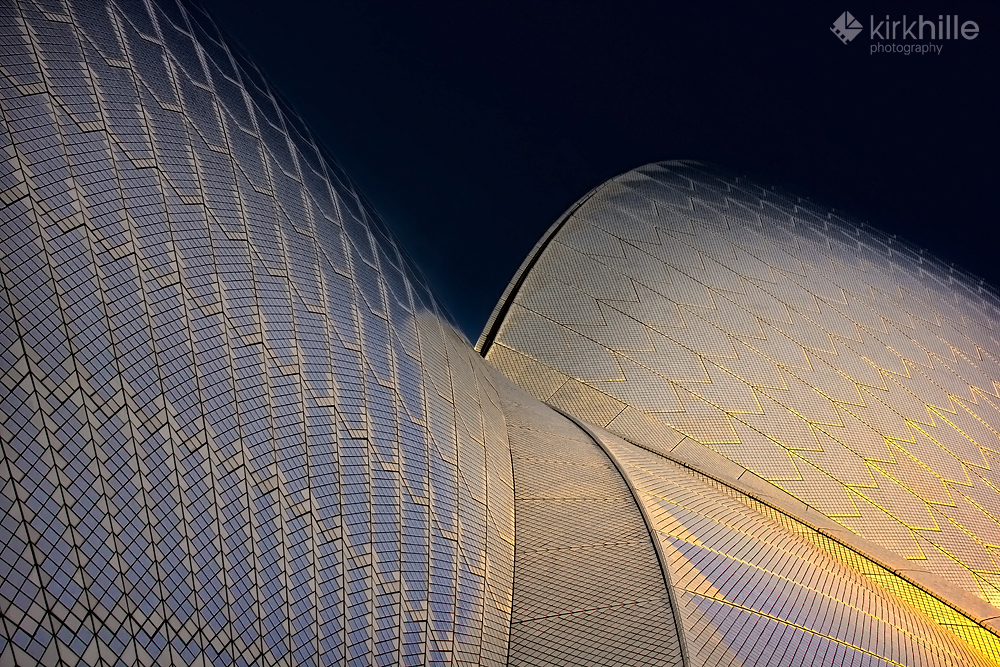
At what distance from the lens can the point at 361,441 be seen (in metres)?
8.95

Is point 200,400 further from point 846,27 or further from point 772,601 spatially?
point 846,27

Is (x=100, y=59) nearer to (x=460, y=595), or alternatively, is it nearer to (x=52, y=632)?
(x=52, y=632)

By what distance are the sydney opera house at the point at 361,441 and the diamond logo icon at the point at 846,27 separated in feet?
64.4

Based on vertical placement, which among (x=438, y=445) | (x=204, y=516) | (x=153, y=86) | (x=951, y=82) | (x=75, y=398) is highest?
(x=951, y=82)

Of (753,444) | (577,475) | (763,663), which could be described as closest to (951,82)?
(753,444)

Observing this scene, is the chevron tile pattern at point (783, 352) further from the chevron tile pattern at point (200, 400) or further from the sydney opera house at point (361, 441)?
the chevron tile pattern at point (200, 400)

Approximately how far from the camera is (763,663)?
8.56 m

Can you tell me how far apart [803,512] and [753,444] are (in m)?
1.85

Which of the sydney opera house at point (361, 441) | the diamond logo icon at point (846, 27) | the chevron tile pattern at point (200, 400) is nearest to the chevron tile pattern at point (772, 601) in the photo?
the sydney opera house at point (361, 441)

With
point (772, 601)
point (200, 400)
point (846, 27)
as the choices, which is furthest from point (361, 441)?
point (846, 27)

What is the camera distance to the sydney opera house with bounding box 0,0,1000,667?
6.07 meters

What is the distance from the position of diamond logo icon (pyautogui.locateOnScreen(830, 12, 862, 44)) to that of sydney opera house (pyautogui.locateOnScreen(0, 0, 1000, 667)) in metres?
19.6

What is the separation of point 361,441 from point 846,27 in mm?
31602

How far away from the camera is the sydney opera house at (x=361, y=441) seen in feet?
19.9
